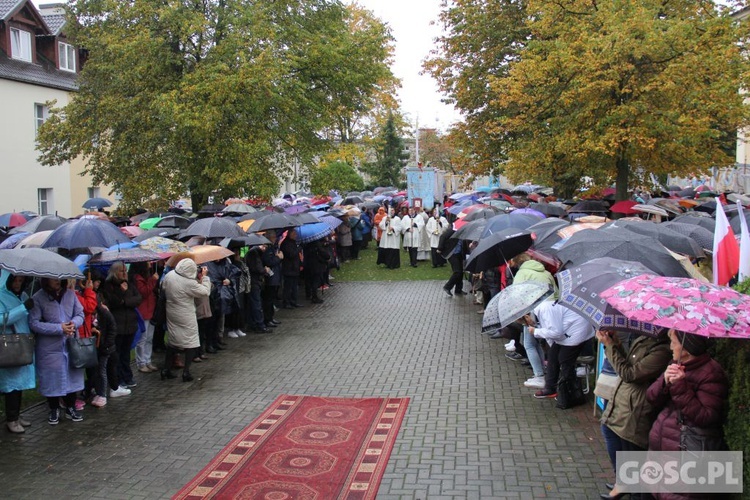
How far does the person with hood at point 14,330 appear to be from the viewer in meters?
7.48

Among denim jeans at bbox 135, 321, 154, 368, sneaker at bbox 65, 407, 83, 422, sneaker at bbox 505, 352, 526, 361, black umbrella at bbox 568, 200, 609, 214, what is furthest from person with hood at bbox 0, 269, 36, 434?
black umbrella at bbox 568, 200, 609, 214

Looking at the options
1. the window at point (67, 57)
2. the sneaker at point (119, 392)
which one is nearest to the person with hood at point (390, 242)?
the sneaker at point (119, 392)

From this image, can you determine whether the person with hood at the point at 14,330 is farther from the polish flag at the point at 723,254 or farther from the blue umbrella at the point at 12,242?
the polish flag at the point at 723,254

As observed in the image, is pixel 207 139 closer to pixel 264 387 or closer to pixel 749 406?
pixel 264 387

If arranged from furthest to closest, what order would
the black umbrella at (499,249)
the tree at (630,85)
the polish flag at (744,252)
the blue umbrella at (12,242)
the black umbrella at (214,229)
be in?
the tree at (630,85) → the black umbrella at (214,229) → the blue umbrella at (12,242) → the black umbrella at (499,249) → the polish flag at (744,252)

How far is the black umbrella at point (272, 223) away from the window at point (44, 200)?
22070mm

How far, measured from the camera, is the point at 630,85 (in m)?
17.2

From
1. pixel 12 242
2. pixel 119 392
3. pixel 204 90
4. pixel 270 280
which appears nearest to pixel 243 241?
pixel 270 280

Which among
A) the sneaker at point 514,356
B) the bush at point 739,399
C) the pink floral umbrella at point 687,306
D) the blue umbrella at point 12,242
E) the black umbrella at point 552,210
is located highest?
the black umbrella at point 552,210

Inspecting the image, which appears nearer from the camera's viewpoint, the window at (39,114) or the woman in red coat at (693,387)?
the woman in red coat at (693,387)

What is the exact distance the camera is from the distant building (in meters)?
29.2

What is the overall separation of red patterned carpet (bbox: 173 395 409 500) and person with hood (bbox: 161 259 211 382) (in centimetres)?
184

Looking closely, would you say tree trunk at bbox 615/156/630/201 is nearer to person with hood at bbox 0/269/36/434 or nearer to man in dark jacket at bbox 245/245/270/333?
man in dark jacket at bbox 245/245/270/333

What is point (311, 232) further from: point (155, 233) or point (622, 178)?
point (622, 178)
